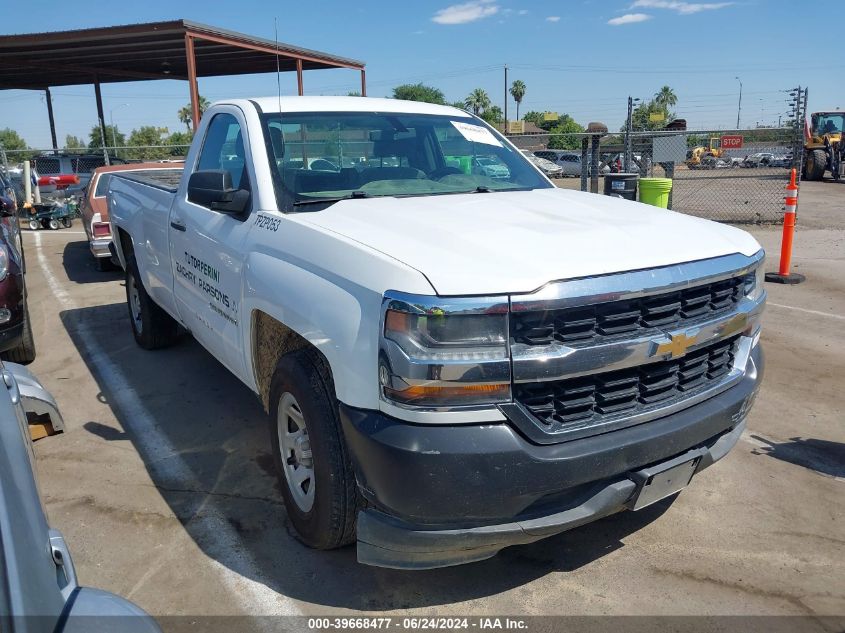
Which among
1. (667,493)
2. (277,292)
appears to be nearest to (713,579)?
(667,493)

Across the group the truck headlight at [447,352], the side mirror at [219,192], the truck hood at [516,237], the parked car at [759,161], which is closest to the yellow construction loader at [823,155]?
the parked car at [759,161]

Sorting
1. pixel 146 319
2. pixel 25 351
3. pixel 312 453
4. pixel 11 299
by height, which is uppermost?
pixel 11 299

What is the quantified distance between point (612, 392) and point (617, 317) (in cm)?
28

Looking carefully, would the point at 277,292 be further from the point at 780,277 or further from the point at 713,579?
the point at 780,277

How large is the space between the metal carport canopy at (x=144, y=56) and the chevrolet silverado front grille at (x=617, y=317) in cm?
1132

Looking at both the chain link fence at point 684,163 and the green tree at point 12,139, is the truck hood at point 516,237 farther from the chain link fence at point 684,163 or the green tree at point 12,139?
the green tree at point 12,139

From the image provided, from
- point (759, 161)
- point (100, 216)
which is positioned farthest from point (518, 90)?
point (100, 216)

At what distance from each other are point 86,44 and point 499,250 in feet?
58.8

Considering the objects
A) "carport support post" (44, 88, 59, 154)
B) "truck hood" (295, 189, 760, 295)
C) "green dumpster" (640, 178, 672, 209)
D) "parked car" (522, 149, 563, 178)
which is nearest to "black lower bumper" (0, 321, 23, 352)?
"truck hood" (295, 189, 760, 295)

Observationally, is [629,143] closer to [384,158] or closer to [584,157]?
[584,157]

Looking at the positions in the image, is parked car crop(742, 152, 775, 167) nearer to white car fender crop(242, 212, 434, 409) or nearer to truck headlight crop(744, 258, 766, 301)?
truck headlight crop(744, 258, 766, 301)

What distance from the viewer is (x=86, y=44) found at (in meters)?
17.0

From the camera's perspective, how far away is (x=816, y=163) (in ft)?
92.0

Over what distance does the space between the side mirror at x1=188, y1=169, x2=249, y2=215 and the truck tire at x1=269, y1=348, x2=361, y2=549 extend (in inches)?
37.3
